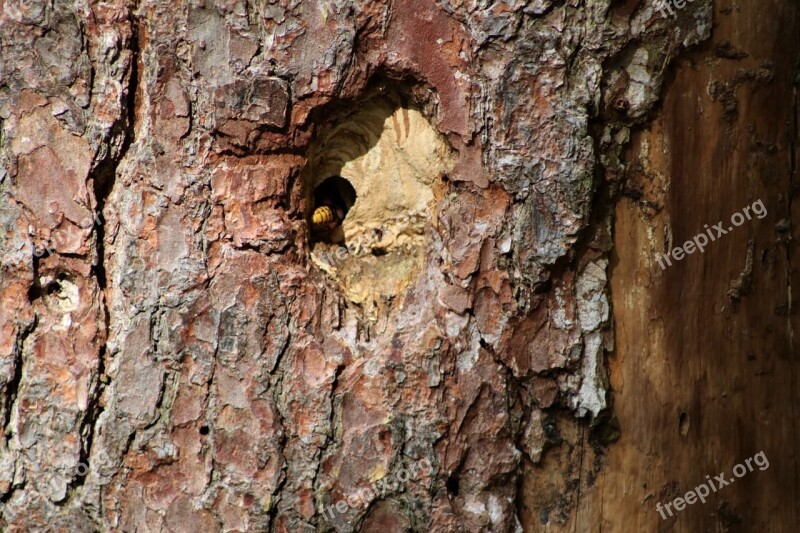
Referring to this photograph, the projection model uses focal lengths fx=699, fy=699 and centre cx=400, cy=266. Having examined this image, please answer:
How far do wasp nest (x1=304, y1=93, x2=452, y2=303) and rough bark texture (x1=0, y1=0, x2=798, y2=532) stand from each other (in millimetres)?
46

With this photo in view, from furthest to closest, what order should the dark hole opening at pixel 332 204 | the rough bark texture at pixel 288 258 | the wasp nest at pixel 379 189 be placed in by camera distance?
the dark hole opening at pixel 332 204 < the wasp nest at pixel 379 189 < the rough bark texture at pixel 288 258

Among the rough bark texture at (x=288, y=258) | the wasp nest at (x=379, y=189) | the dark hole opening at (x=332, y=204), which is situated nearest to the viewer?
the rough bark texture at (x=288, y=258)

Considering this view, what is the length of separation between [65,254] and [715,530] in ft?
6.04

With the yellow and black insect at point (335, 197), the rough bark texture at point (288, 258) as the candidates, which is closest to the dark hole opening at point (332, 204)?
the yellow and black insect at point (335, 197)

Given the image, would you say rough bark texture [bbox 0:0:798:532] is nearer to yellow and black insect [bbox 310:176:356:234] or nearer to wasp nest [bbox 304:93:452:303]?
wasp nest [bbox 304:93:452:303]

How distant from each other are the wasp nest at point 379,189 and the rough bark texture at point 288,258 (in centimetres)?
5

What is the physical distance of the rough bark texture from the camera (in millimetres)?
1642

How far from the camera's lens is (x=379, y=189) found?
72.2 inches

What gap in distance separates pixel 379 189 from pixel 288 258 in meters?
0.31

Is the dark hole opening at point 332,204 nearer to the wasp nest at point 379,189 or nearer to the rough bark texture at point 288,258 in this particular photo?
the wasp nest at point 379,189

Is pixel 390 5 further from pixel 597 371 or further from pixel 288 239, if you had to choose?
pixel 597 371

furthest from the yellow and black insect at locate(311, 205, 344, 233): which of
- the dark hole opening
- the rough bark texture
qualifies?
the rough bark texture

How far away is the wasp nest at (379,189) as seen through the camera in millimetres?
1771

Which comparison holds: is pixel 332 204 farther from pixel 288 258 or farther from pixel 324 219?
pixel 288 258
